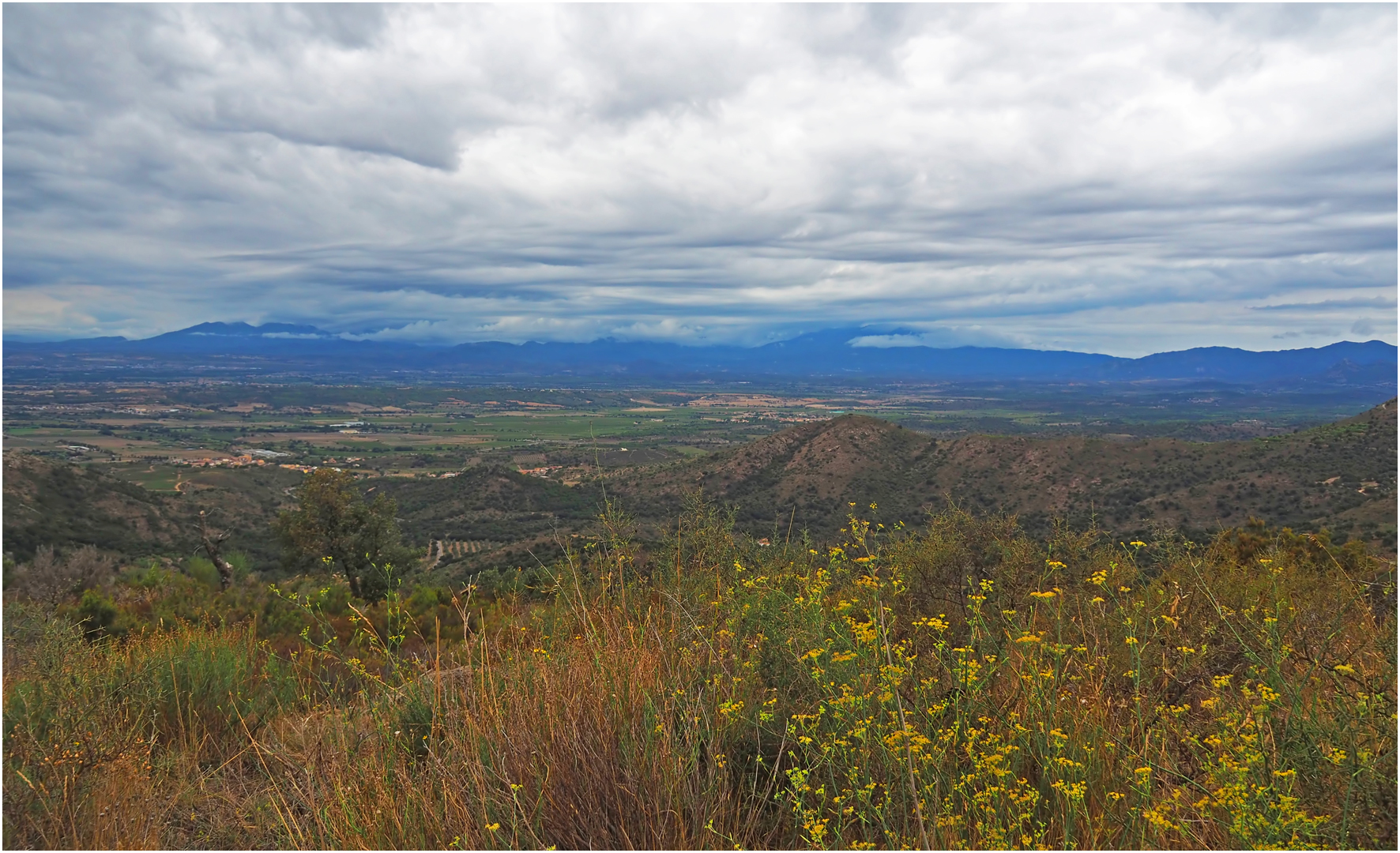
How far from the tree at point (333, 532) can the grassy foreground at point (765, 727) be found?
19661mm

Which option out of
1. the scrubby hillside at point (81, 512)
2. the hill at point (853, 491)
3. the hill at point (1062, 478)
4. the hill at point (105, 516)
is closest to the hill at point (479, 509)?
the hill at point (853, 491)

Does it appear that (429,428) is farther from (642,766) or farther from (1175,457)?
(642,766)

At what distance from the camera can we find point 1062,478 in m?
52.1

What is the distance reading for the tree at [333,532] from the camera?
23.9 meters

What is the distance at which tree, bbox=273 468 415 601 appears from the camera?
23922mm

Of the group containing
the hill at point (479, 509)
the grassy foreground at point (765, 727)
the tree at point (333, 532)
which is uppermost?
the grassy foreground at point (765, 727)

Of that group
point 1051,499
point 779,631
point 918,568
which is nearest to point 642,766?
point 779,631

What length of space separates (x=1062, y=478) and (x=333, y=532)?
4663 cm

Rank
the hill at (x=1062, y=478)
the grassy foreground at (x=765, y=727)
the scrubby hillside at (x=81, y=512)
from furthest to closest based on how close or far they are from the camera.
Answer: the scrubby hillside at (x=81, y=512) < the hill at (x=1062, y=478) < the grassy foreground at (x=765, y=727)

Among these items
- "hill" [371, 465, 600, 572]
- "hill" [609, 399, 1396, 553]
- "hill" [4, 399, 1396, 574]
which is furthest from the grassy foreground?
Result: "hill" [371, 465, 600, 572]

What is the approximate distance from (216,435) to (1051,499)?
421 feet

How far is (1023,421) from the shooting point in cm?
13438

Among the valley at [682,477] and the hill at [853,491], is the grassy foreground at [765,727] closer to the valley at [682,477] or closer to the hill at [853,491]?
the valley at [682,477]

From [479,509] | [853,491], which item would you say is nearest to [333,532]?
[853,491]
